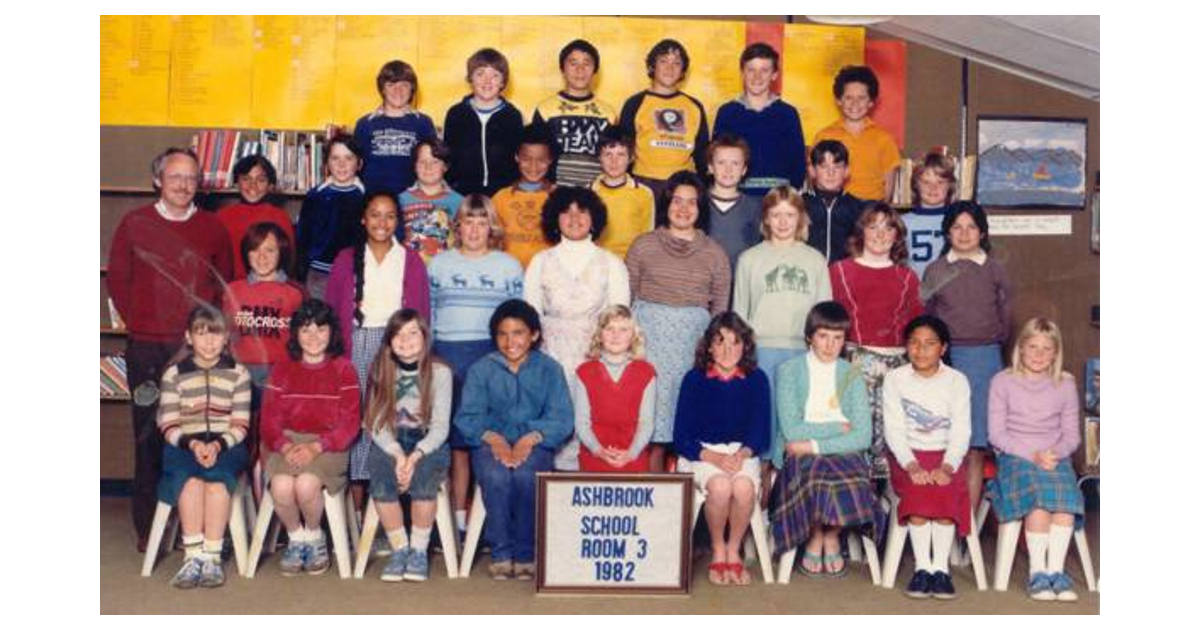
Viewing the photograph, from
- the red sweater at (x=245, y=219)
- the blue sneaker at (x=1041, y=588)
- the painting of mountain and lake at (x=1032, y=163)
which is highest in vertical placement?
the painting of mountain and lake at (x=1032, y=163)

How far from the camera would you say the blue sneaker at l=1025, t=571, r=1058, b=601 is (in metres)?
5.16

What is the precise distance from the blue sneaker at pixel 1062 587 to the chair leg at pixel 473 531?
2.12 meters

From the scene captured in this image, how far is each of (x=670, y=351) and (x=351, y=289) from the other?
1.26 m

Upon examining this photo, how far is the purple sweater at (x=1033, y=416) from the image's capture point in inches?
211

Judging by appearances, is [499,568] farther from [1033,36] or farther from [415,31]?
[1033,36]

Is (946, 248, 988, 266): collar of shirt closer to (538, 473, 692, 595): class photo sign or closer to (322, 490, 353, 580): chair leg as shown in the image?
(538, 473, 692, 595): class photo sign

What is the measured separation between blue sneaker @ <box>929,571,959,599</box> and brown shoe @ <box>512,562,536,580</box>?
1.47 metres

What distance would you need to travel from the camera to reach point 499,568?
5.23 m

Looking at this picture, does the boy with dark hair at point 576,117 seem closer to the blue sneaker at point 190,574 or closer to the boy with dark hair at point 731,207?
the boy with dark hair at point 731,207

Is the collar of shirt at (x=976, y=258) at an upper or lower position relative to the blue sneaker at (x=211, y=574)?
upper

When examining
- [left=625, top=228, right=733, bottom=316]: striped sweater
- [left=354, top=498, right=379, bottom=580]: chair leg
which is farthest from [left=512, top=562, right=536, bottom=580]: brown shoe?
[left=625, top=228, right=733, bottom=316]: striped sweater

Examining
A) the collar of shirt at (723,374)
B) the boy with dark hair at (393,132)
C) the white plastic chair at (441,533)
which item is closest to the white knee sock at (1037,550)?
the collar of shirt at (723,374)

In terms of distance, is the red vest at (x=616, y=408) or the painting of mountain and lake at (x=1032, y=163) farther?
the painting of mountain and lake at (x=1032, y=163)

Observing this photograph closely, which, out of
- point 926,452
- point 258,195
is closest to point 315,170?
point 258,195
